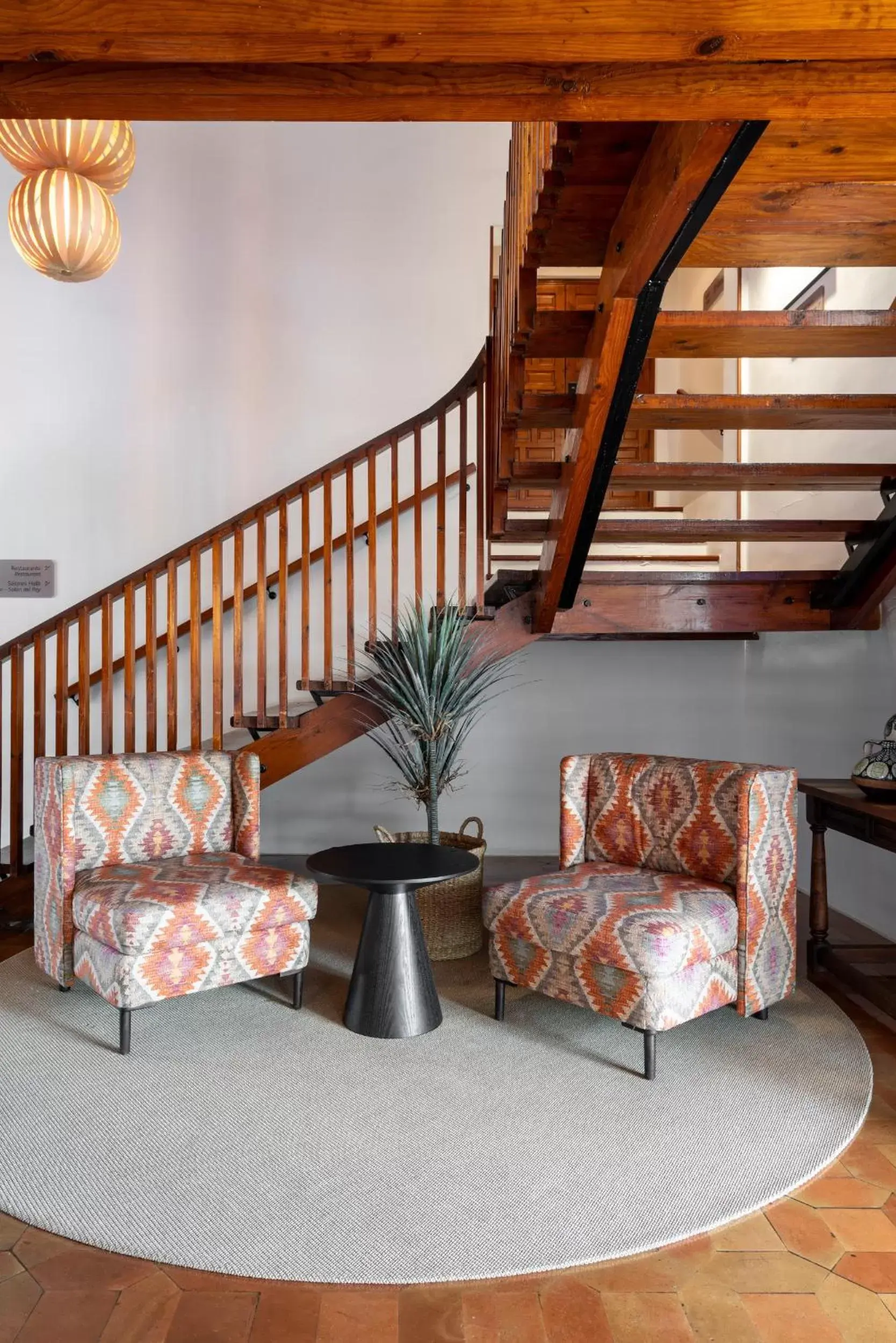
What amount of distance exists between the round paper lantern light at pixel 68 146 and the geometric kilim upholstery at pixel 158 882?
81.8 inches

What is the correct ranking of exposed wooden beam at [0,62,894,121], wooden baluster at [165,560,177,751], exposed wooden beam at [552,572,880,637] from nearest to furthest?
1. exposed wooden beam at [0,62,894,121]
2. wooden baluster at [165,560,177,751]
3. exposed wooden beam at [552,572,880,637]

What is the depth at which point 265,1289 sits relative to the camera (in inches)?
65.2

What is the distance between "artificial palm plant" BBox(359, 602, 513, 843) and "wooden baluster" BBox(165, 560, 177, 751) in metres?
0.80

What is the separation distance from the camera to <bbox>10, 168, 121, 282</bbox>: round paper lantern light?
3.12 m

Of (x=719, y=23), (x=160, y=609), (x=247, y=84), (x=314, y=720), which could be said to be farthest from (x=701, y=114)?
(x=160, y=609)

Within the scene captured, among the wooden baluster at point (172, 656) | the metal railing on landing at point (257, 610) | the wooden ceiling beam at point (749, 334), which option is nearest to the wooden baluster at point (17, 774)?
the metal railing on landing at point (257, 610)

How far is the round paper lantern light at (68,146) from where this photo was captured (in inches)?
120

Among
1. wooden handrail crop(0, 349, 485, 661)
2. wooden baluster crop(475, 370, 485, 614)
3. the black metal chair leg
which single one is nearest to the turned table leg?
the black metal chair leg

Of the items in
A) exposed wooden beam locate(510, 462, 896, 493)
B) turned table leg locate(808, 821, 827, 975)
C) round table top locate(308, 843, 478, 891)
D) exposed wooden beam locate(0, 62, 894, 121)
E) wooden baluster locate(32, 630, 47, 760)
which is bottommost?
turned table leg locate(808, 821, 827, 975)

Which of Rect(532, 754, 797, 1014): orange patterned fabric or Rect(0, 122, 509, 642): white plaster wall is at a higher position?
Rect(0, 122, 509, 642): white plaster wall

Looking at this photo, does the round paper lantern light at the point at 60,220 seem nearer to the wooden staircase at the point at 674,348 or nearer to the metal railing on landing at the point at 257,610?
the metal railing on landing at the point at 257,610

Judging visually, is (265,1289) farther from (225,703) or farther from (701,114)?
(225,703)

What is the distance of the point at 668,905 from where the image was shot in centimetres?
260

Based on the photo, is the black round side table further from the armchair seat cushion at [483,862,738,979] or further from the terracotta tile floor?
the terracotta tile floor
